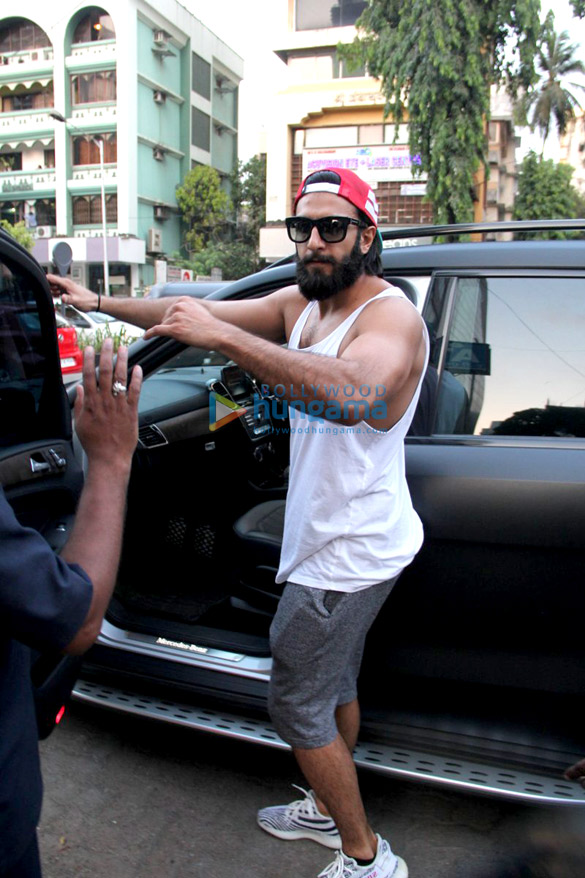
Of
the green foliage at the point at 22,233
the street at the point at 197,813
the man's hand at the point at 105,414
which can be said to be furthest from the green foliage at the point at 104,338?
the green foliage at the point at 22,233

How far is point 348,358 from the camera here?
1766 mm

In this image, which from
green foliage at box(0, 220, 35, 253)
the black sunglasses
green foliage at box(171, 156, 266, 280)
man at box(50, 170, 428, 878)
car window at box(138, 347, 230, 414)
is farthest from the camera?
green foliage at box(171, 156, 266, 280)

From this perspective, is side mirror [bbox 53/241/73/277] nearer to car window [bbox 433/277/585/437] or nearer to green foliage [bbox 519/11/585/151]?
car window [bbox 433/277/585/437]

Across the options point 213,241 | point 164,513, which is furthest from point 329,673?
point 213,241

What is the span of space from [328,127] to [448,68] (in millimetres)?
11802

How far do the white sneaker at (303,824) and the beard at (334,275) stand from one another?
63.7 inches

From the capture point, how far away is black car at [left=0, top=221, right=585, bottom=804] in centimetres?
210

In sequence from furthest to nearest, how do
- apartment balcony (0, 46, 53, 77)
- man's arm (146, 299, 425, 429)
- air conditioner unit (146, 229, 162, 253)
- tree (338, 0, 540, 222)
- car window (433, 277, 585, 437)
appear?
air conditioner unit (146, 229, 162, 253) < apartment balcony (0, 46, 53, 77) < tree (338, 0, 540, 222) < car window (433, 277, 585, 437) < man's arm (146, 299, 425, 429)

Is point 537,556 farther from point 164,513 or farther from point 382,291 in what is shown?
point 164,513

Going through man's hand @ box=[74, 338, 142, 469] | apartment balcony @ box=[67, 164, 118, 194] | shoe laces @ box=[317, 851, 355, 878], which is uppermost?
apartment balcony @ box=[67, 164, 118, 194]

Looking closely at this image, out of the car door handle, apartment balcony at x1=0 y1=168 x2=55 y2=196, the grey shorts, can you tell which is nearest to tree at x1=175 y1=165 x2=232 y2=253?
apartment balcony at x1=0 y1=168 x2=55 y2=196

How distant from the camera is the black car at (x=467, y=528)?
2.10 meters

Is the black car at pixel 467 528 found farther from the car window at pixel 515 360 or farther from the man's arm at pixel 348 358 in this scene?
the man's arm at pixel 348 358

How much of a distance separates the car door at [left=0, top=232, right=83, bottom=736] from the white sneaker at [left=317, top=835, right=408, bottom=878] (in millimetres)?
932
